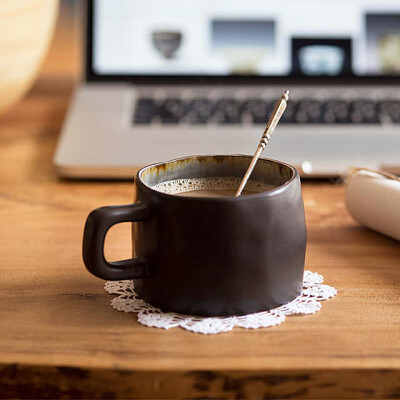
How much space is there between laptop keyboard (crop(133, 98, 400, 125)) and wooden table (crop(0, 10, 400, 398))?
22cm

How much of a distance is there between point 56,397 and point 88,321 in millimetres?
49

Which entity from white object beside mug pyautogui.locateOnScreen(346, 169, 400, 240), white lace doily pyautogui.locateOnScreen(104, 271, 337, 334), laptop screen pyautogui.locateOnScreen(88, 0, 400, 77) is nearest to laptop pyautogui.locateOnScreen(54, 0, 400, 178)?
laptop screen pyautogui.locateOnScreen(88, 0, 400, 77)

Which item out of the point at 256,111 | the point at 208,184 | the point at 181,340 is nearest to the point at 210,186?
the point at 208,184

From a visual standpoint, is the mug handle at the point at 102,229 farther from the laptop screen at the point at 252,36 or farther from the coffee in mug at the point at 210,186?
the laptop screen at the point at 252,36

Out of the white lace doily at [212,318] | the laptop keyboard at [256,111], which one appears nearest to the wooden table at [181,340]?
the white lace doily at [212,318]

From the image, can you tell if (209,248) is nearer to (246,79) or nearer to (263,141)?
(263,141)

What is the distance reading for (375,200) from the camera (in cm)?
47

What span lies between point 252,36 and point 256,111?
103mm

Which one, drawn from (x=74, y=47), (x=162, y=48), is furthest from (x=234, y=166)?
(x=74, y=47)

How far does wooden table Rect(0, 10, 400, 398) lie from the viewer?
0.31 meters

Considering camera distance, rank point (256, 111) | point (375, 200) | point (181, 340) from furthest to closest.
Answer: point (256, 111)
point (375, 200)
point (181, 340)

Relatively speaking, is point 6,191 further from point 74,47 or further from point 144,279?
point 74,47

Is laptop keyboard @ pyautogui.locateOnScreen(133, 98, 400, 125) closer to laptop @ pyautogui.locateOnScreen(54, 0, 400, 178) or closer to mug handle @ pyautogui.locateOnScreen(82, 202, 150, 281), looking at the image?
laptop @ pyautogui.locateOnScreen(54, 0, 400, 178)

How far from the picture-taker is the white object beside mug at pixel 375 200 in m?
0.46
